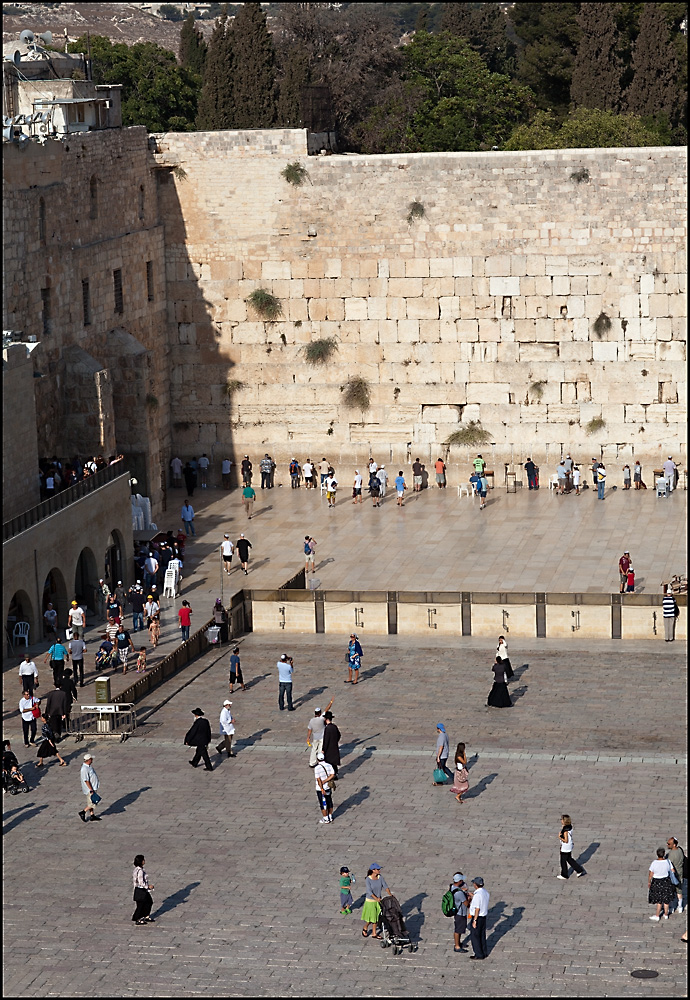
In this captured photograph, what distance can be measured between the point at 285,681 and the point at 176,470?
1698cm

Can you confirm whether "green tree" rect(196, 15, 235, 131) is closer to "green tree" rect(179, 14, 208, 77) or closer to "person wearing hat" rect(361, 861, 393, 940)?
"green tree" rect(179, 14, 208, 77)

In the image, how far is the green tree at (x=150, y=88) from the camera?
60781 millimetres

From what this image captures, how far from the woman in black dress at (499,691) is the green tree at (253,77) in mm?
29083

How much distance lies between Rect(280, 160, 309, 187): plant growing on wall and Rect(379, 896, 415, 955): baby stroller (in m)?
26.2

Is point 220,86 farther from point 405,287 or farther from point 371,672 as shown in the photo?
point 371,672

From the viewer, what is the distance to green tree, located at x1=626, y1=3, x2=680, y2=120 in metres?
52.6

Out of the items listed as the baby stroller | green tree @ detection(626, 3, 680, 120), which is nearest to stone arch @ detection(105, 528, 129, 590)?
the baby stroller

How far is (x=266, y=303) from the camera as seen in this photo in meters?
44.8

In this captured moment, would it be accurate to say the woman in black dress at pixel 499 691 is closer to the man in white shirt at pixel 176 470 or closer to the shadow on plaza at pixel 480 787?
the shadow on plaza at pixel 480 787

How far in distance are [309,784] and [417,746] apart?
206 cm

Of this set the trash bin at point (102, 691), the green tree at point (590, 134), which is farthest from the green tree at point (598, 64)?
the trash bin at point (102, 691)

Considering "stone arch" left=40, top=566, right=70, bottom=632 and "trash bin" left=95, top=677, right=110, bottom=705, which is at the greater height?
"stone arch" left=40, top=566, right=70, bottom=632

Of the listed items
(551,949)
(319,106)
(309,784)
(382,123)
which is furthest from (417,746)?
(382,123)

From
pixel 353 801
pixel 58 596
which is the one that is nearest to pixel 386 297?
pixel 58 596
